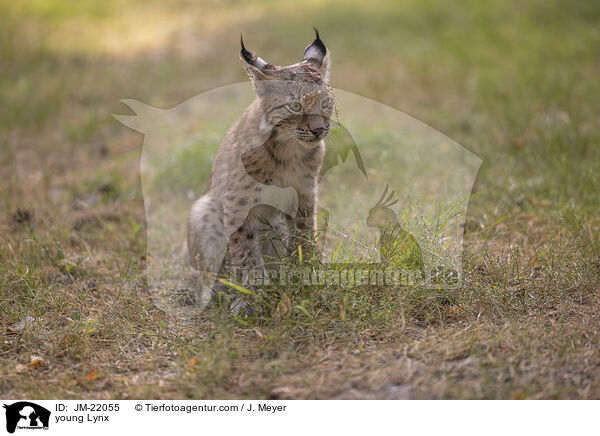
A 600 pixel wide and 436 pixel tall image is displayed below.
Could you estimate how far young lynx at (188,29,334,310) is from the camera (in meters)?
3.61

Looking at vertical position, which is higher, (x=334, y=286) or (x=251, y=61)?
(x=251, y=61)

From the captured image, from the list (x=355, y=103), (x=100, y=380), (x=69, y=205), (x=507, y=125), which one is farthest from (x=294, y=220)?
(x=355, y=103)

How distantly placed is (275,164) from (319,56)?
0.81 metres

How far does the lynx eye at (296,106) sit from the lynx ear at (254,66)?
282 millimetres

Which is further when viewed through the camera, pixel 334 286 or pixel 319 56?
pixel 319 56

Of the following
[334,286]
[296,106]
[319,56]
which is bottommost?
[334,286]

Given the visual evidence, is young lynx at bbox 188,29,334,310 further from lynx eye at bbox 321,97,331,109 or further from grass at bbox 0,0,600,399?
grass at bbox 0,0,600,399

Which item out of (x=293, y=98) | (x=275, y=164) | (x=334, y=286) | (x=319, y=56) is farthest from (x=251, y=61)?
(x=334, y=286)

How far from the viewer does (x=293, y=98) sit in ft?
A: 11.8

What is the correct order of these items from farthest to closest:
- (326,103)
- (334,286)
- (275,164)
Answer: (275,164) < (326,103) < (334,286)

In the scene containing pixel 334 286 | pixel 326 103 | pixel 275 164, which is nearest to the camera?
pixel 334 286

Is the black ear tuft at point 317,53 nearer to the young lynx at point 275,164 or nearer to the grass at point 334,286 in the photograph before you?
the young lynx at point 275,164

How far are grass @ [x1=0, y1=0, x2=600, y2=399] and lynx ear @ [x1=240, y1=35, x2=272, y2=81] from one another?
4.61 ft

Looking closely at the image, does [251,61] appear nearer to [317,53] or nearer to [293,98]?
[293,98]
